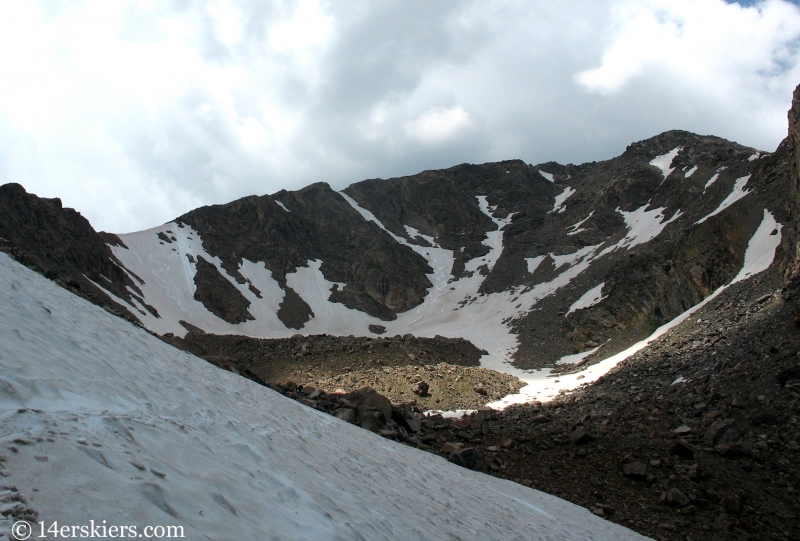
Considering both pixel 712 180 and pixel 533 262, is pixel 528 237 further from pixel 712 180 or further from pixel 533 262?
pixel 712 180

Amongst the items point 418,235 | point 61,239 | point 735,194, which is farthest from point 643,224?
point 61,239

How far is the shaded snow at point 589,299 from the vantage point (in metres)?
48.8

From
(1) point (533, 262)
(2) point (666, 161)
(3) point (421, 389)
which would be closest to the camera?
(3) point (421, 389)

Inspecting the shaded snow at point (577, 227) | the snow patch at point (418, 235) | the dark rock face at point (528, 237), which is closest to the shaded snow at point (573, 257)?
the dark rock face at point (528, 237)

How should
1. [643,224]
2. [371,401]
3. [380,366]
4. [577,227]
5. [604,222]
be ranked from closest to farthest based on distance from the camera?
[371,401] < [380,366] < [643,224] < [604,222] < [577,227]

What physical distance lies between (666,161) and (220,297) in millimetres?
94106

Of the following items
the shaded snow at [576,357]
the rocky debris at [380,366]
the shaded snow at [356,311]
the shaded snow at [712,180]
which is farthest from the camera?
the shaded snow at [712,180]

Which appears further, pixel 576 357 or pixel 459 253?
pixel 459 253

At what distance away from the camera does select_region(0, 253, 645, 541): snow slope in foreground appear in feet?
Result: 11.2

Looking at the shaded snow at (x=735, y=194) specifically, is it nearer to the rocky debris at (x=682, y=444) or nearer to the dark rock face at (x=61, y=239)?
the rocky debris at (x=682, y=444)

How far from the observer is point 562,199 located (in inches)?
4493

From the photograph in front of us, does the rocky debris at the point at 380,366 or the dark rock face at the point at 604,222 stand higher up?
the dark rock face at the point at 604,222

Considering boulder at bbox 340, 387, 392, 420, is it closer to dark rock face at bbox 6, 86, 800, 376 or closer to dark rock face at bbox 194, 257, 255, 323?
dark rock face at bbox 6, 86, 800, 376

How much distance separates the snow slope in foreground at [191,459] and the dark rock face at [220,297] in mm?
53589
